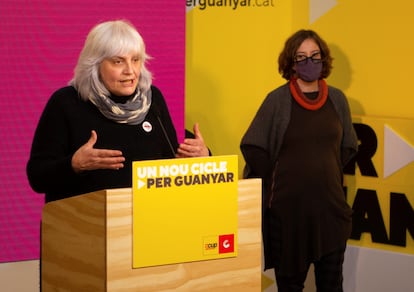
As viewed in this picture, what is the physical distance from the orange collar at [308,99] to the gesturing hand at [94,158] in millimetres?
1824

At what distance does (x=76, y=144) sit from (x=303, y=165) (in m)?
1.67

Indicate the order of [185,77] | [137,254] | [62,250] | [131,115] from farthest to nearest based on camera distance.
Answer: [185,77] < [131,115] < [62,250] < [137,254]

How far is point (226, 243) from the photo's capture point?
280cm

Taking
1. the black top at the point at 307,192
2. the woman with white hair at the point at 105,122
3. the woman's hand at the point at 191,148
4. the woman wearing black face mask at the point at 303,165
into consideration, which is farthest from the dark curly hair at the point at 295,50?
the woman's hand at the point at 191,148

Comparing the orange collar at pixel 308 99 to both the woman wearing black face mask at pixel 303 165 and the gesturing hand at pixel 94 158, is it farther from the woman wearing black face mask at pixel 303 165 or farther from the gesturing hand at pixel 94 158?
the gesturing hand at pixel 94 158

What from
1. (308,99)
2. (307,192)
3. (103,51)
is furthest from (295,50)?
(103,51)

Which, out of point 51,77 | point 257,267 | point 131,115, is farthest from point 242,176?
point 257,267

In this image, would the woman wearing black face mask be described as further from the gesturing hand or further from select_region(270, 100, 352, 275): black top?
the gesturing hand

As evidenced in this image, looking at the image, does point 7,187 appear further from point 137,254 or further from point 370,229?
point 137,254

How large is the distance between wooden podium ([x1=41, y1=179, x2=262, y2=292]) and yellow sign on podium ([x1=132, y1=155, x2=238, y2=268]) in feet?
0.08

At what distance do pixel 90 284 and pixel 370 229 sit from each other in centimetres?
284

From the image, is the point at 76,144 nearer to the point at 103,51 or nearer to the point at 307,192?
the point at 103,51

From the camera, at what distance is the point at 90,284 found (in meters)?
2.69

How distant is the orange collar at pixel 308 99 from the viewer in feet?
15.6
